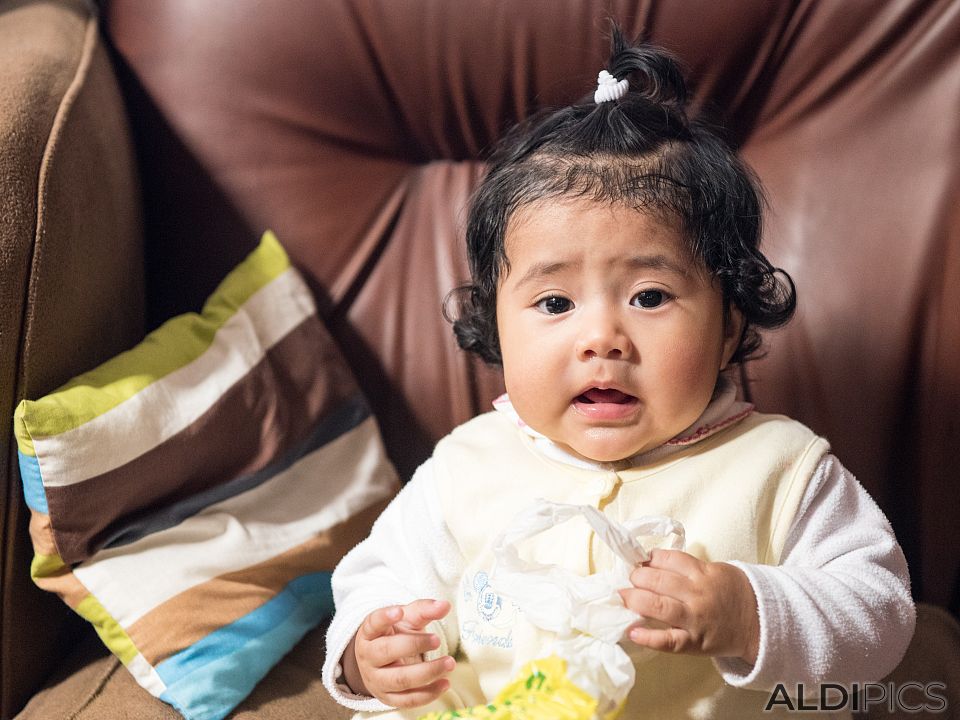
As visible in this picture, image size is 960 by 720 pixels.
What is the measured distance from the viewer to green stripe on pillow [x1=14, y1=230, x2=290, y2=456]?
0.92 metres

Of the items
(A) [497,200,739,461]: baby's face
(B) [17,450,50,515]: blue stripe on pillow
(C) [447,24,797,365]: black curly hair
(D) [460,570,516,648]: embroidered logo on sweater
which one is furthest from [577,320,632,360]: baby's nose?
(B) [17,450,50,515]: blue stripe on pillow

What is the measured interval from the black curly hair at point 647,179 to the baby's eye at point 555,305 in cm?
7

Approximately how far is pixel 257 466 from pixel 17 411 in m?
0.26

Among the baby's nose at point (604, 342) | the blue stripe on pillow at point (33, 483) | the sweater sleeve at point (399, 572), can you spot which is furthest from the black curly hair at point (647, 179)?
the blue stripe on pillow at point (33, 483)

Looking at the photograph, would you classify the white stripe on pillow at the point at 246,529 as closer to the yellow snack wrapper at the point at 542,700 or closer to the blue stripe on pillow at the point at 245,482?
the blue stripe on pillow at the point at 245,482

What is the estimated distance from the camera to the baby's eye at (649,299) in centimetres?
82

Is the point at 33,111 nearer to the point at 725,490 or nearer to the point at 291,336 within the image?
the point at 291,336

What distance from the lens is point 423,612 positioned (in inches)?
31.4

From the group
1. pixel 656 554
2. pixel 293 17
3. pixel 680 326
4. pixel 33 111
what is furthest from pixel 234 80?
pixel 656 554

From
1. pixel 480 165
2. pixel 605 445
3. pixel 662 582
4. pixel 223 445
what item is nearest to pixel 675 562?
pixel 662 582

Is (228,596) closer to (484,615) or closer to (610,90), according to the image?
(484,615)

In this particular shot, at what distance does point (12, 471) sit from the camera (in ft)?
3.10

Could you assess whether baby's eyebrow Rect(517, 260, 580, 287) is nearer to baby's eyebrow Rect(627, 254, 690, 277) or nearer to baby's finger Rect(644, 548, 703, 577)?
baby's eyebrow Rect(627, 254, 690, 277)

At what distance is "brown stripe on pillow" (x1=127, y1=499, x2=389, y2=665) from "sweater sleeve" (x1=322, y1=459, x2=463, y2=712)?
12 centimetres
